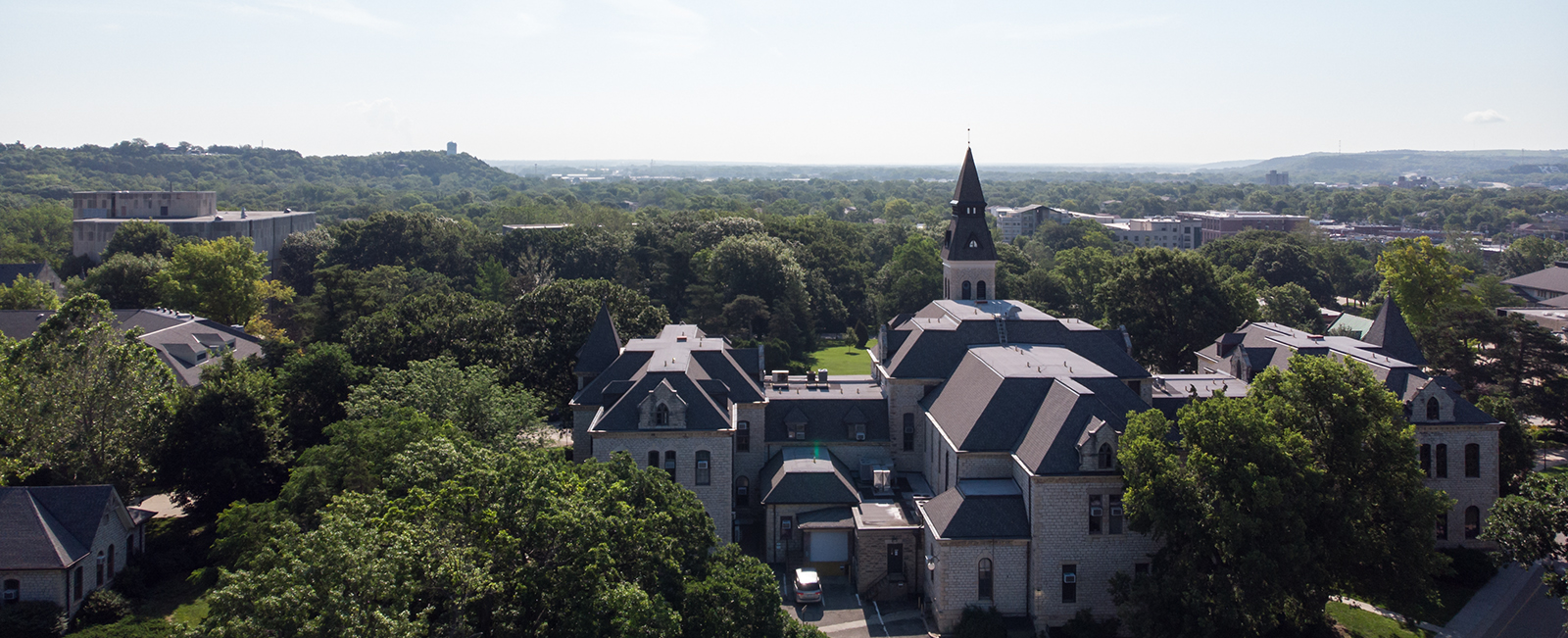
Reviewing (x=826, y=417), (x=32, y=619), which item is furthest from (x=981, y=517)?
(x=32, y=619)

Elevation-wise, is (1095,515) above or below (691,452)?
below

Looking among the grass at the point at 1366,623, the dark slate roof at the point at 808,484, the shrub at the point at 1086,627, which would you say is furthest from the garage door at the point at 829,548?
the grass at the point at 1366,623

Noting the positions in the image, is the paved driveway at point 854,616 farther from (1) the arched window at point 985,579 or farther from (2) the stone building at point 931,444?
(1) the arched window at point 985,579

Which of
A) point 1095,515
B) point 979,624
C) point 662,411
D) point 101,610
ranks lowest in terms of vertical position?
point 979,624

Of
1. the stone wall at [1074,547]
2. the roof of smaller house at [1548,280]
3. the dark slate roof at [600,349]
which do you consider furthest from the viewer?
the roof of smaller house at [1548,280]

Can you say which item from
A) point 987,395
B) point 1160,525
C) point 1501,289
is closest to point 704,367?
point 987,395

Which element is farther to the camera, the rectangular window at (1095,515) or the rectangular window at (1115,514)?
the rectangular window at (1115,514)

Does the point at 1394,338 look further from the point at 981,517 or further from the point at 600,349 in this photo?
the point at 600,349
